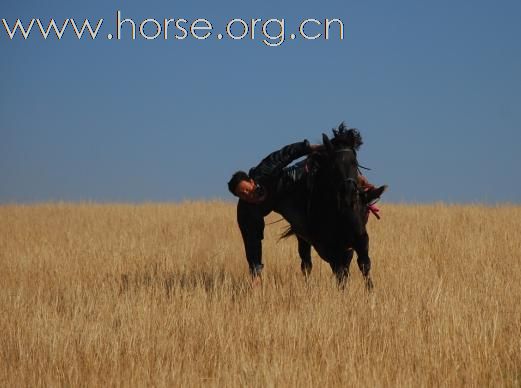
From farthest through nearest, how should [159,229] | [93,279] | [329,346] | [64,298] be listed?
1. [159,229]
2. [93,279]
3. [64,298]
4. [329,346]

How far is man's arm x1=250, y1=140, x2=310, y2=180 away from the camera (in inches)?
257

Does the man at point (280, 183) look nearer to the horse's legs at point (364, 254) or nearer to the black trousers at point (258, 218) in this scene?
the black trousers at point (258, 218)

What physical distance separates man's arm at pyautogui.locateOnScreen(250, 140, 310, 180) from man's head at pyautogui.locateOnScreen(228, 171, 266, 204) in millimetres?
99

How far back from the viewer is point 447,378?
404 centimetres

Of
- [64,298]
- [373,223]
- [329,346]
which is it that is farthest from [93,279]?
[373,223]

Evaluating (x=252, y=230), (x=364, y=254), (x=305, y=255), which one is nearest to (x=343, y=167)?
(x=364, y=254)

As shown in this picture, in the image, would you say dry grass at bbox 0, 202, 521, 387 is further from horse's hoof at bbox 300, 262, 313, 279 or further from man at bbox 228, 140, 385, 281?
man at bbox 228, 140, 385, 281

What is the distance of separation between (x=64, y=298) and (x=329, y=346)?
329cm

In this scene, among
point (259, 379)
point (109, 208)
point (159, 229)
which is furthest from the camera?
point (109, 208)

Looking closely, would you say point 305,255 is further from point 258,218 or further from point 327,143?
point 327,143

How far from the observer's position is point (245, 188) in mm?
6660

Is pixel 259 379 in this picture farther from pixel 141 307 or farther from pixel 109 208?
pixel 109 208

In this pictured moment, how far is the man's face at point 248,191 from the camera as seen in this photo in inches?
262

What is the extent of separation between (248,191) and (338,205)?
111 centimetres
